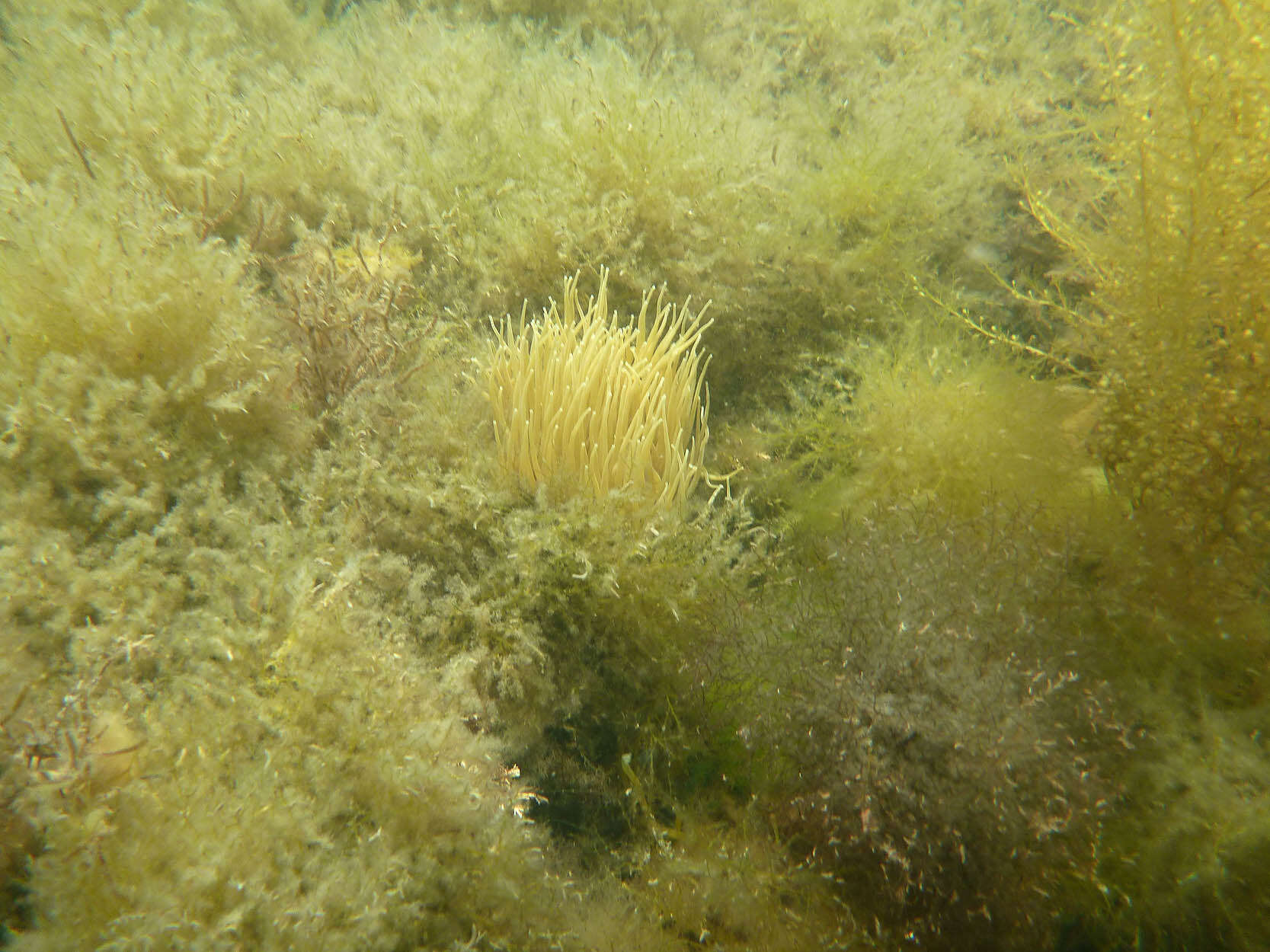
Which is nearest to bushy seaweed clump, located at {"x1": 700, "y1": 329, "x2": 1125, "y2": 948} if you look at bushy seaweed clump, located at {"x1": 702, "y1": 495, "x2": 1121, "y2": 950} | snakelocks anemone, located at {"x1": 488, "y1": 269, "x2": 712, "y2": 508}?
bushy seaweed clump, located at {"x1": 702, "y1": 495, "x2": 1121, "y2": 950}

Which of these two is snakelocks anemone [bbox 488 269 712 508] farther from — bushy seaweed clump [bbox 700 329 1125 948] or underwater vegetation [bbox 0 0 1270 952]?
bushy seaweed clump [bbox 700 329 1125 948]

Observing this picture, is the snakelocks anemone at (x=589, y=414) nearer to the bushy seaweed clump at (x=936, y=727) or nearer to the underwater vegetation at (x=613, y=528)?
the underwater vegetation at (x=613, y=528)

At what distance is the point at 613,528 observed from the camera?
2670 millimetres

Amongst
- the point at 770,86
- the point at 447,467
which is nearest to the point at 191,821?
the point at 447,467

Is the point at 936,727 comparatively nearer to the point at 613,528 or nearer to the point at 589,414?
the point at 613,528

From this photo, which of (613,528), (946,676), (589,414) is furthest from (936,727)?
(589,414)

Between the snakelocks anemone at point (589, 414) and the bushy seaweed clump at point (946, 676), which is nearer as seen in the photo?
the bushy seaweed clump at point (946, 676)

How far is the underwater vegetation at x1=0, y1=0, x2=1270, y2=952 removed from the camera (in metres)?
1.87

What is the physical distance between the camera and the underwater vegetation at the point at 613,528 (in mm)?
1872

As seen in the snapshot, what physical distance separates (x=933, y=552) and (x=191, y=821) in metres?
2.71

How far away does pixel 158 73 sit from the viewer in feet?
11.5

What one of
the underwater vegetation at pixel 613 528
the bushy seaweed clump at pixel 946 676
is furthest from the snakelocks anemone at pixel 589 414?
the bushy seaweed clump at pixel 946 676

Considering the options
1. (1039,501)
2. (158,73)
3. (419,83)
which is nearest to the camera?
(1039,501)

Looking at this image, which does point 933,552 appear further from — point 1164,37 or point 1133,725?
point 1164,37
